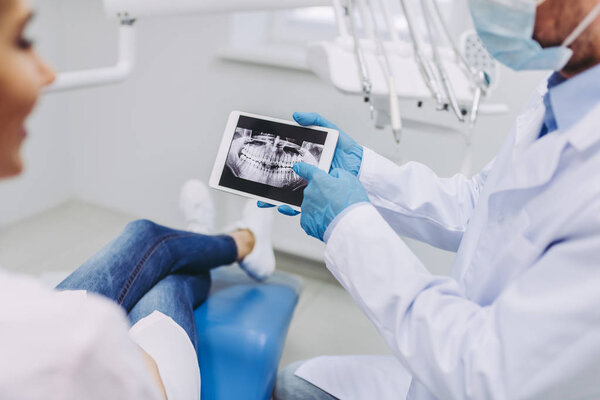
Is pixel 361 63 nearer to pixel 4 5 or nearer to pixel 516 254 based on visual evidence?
pixel 516 254

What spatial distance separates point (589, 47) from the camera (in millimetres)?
646

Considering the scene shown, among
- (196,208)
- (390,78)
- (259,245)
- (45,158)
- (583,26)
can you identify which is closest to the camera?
(583,26)

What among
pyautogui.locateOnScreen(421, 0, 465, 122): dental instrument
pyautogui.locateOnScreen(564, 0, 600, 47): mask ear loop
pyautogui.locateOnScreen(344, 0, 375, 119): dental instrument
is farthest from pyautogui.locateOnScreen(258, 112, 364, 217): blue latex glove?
pyautogui.locateOnScreen(564, 0, 600, 47): mask ear loop

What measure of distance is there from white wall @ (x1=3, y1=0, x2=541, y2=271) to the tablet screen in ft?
2.30

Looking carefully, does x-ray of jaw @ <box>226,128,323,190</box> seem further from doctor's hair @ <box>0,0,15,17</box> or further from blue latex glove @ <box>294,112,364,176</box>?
doctor's hair @ <box>0,0,15,17</box>

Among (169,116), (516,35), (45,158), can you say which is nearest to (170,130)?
(169,116)

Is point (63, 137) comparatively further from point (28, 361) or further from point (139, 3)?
point (28, 361)

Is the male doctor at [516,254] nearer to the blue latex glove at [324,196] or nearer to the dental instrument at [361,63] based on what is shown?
the blue latex glove at [324,196]

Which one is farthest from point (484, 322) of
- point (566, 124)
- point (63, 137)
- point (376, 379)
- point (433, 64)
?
point (63, 137)

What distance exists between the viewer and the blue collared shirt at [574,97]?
2.14ft

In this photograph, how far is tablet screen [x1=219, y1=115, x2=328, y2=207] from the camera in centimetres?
91

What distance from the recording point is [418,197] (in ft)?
3.30

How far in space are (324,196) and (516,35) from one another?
34cm

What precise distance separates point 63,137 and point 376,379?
1845mm
